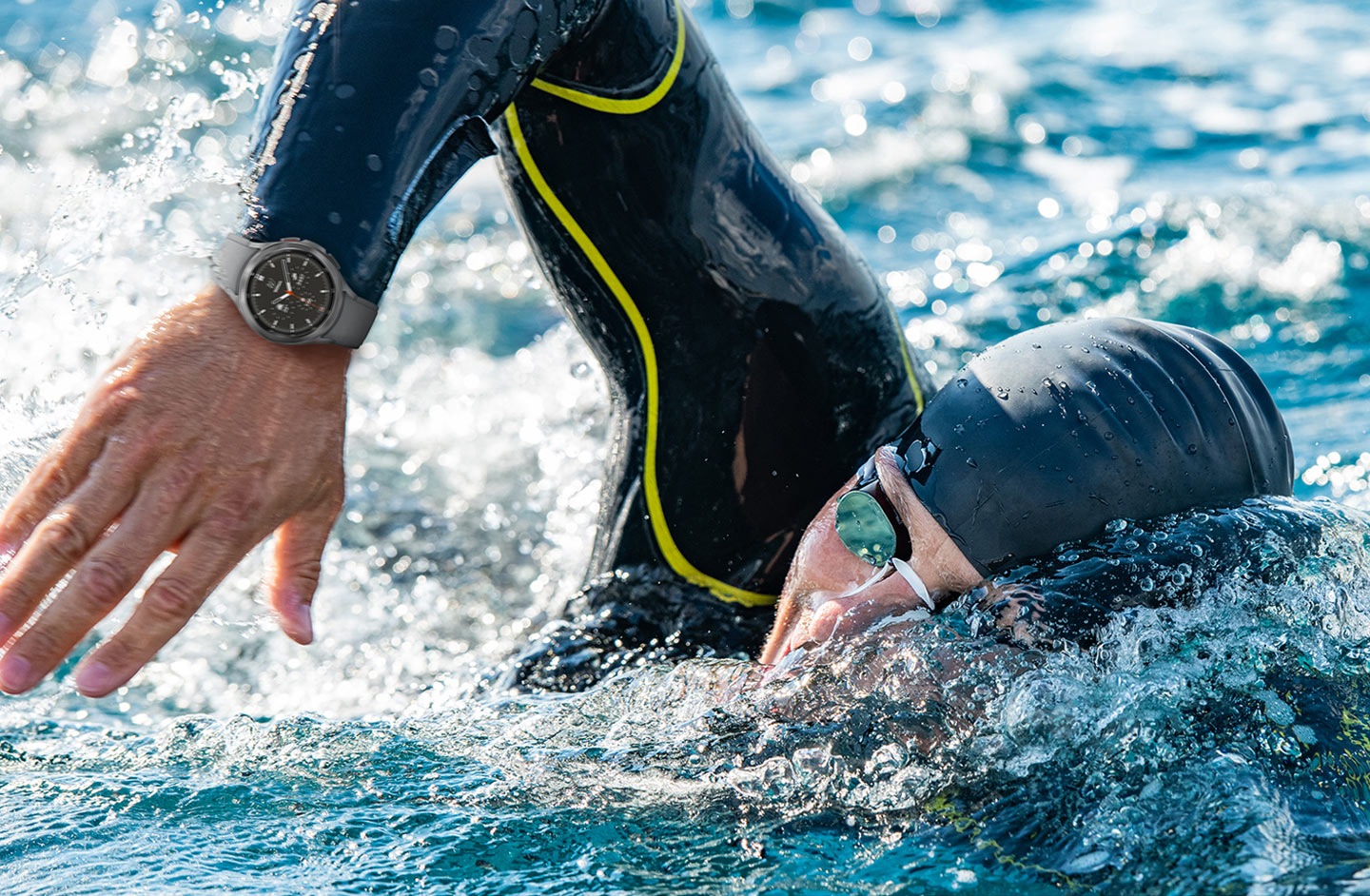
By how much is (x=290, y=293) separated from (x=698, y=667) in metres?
1.12

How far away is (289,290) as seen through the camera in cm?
187

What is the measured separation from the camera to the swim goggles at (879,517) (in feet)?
7.59

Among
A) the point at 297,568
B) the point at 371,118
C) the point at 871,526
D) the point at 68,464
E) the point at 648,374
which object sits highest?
the point at 371,118

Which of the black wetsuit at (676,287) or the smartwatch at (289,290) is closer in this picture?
the smartwatch at (289,290)

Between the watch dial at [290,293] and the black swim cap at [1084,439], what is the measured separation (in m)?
1.01

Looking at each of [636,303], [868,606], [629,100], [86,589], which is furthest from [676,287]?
[86,589]

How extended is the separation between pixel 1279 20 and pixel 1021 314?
16.2 feet

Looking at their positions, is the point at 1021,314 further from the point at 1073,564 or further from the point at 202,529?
the point at 202,529

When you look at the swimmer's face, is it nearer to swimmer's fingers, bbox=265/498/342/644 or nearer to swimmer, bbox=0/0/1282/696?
swimmer, bbox=0/0/1282/696

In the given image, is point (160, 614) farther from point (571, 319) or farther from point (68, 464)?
point (571, 319)

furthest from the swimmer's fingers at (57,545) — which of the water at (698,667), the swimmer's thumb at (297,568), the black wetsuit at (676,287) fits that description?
the black wetsuit at (676,287)

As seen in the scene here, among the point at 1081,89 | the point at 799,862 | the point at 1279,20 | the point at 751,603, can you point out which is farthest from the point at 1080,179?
the point at 799,862

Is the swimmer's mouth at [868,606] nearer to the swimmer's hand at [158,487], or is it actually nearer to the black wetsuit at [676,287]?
the black wetsuit at [676,287]

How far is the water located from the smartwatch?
0.27 m
